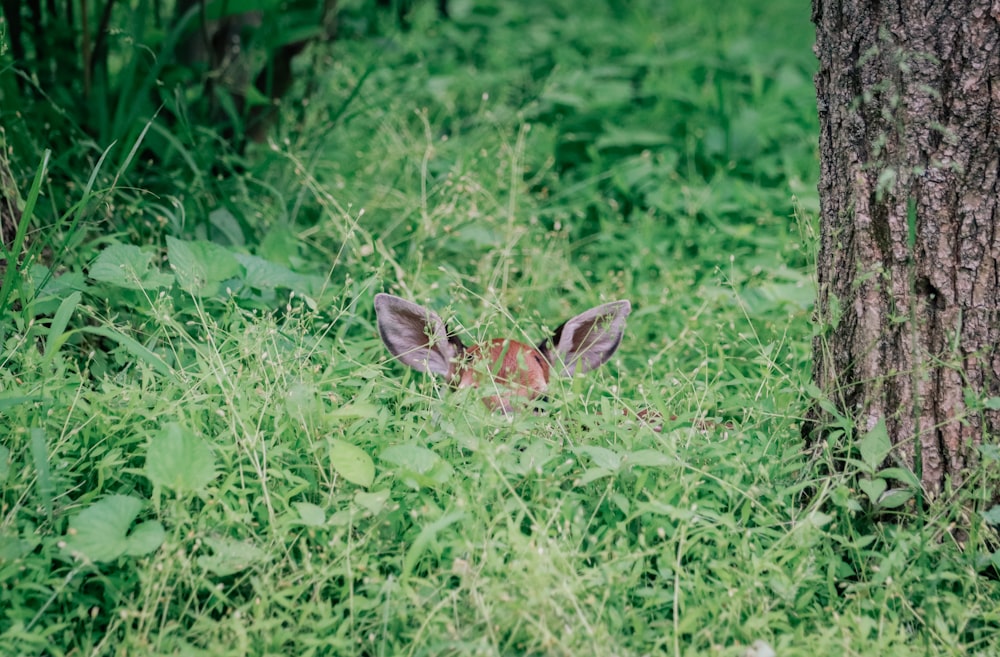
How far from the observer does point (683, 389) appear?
113 inches

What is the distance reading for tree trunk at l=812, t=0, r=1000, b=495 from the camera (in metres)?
2.33

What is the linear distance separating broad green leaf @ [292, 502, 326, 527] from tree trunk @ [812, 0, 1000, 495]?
1.30 metres

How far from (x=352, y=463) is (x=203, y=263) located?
44.4 inches

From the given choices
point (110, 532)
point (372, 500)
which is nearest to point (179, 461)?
point (110, 532)

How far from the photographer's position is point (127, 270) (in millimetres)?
2902

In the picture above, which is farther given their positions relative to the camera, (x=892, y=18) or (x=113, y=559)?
(x=892, y=18)

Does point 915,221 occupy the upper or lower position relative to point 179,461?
upper

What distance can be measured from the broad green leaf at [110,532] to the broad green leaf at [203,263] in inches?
36.7

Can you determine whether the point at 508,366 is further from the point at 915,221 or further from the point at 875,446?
the point at 915,221

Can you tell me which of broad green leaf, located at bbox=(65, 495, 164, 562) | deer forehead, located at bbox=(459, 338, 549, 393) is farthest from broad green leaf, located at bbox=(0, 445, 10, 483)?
deer forehead, located at bbox=(459, 338, 549, 393)

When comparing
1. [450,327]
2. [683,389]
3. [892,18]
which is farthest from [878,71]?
[450,327]

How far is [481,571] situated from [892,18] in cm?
159

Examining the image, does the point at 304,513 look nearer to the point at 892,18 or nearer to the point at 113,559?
the point at 113,559

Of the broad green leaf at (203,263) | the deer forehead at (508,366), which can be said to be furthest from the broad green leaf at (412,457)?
the broad green leaf at (203,263)
